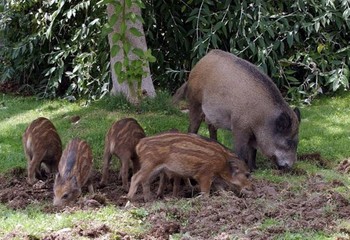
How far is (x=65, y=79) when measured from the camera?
51.8 ft

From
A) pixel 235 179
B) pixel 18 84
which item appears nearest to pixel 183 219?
pixel 235 179

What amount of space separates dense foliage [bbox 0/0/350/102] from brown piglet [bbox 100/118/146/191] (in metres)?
4.27

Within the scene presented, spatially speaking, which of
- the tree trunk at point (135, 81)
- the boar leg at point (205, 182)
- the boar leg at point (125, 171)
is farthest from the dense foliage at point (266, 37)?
the boar leg at point (205, 182)

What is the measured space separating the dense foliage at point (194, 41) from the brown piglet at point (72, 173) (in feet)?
16.2

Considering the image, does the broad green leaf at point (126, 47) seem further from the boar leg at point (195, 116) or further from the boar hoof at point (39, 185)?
the boar hoof at point (39, 185)

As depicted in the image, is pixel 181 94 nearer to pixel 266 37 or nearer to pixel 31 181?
pixel 31 181

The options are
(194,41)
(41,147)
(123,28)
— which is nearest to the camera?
(41,147)

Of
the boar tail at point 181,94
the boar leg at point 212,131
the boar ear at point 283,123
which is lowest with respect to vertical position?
the boar leg at point 212,131

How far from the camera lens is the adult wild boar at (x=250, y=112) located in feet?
32.0

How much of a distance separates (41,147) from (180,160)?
81.3 inches

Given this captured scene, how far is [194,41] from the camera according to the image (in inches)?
554

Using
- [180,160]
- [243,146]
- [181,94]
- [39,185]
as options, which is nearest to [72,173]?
[39,185]

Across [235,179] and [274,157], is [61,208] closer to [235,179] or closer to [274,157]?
[235,179]

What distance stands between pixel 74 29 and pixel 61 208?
25.8 feet
